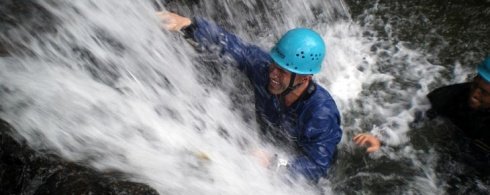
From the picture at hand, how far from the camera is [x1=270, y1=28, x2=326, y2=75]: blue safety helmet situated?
336 centimetres

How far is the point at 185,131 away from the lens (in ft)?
11.8

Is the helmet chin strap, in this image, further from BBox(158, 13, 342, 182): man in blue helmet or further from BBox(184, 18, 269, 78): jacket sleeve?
BBox(184, 18, 269, 78): jacket sleeve

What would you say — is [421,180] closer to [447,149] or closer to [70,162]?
[447,149]

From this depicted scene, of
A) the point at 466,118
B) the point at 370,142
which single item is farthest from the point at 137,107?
the point at 466,118

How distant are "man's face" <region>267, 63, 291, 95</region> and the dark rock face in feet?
4.73

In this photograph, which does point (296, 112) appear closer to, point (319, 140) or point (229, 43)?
point (319, 140)

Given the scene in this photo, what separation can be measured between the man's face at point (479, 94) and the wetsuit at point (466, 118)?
7cm

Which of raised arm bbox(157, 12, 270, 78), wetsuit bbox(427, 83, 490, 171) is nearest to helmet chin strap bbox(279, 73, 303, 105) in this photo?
raised arm bbox(157, 12, 270, 78)

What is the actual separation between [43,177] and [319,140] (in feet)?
6.28

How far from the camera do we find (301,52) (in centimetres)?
336

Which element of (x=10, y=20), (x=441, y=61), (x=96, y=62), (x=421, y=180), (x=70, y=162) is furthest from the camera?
(x=441, y=61)

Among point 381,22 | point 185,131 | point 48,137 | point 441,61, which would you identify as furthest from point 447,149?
point 48,137

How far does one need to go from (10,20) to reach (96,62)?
0.68 m

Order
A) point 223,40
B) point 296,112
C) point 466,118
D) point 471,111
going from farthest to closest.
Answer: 1. point 466,118
2. point 471,111
3. point 223,40
4. point 296,112
